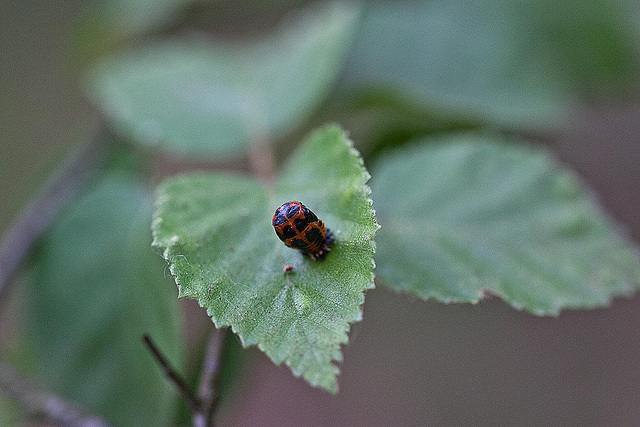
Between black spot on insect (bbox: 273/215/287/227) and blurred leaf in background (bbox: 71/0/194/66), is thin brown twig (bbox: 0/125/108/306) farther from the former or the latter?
black spot on insect (bbox: 273/215/287/227)

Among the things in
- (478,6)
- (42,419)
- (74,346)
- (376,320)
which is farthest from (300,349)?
(376,320)

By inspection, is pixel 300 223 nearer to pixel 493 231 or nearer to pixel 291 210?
pixel 291 210

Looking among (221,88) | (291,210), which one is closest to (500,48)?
(221,88)

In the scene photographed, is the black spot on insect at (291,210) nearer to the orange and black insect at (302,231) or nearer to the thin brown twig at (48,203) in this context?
the orange and black insect at (302,231)

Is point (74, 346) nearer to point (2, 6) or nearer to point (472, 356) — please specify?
point (472, 356)

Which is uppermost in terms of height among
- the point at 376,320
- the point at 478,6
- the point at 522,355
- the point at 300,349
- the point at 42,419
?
the point at 300,349

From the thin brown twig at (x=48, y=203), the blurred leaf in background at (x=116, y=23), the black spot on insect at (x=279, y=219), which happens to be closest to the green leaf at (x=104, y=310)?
the thin brown twig at (x=48, y=203)

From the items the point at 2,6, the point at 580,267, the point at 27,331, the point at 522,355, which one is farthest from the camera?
the point at 2,6
